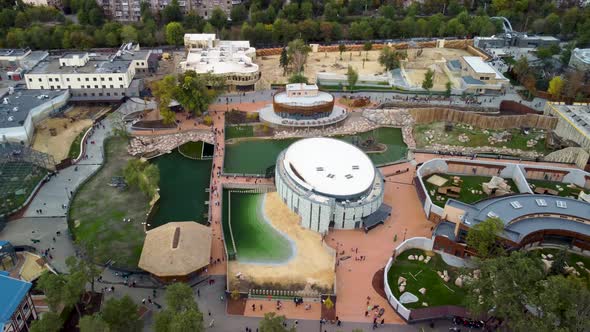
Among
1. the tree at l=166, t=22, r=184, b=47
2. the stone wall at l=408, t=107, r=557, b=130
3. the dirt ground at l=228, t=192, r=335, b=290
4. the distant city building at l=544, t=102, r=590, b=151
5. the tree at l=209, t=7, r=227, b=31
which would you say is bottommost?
the dirt ground at l=228, t=192, r=335, b=290

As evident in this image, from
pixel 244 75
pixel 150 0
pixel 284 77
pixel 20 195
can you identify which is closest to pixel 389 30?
pixel 284 77

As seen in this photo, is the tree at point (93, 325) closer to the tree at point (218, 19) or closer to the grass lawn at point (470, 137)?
the grass lawn at point (470, 137)

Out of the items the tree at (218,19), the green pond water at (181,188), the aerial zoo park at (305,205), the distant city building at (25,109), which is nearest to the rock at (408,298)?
the aerial zoo park at (305,205)

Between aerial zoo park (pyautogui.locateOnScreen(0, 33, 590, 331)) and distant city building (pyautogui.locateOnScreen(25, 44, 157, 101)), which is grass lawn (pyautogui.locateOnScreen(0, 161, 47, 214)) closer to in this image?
aerial zoo park (pyautogui.locateOnScreen(0, 33, 590, 331))

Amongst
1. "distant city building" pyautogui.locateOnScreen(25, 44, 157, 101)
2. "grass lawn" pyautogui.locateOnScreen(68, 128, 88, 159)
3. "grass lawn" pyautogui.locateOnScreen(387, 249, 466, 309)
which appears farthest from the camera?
"distant city building" pyautogui.locateOnScreen(25, 44, 157, 101)

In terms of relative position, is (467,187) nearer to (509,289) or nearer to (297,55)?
(509,289)

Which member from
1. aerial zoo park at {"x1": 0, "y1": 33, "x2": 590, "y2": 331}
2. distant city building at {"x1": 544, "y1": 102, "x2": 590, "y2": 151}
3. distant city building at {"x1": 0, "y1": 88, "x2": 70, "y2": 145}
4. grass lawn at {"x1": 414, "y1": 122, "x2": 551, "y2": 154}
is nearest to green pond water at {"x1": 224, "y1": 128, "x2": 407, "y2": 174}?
aerial zoo park at {"x1": 0, "y1": 33, "x2": 590, "y2": 331}

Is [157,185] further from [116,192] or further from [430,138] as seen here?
[430,138]
